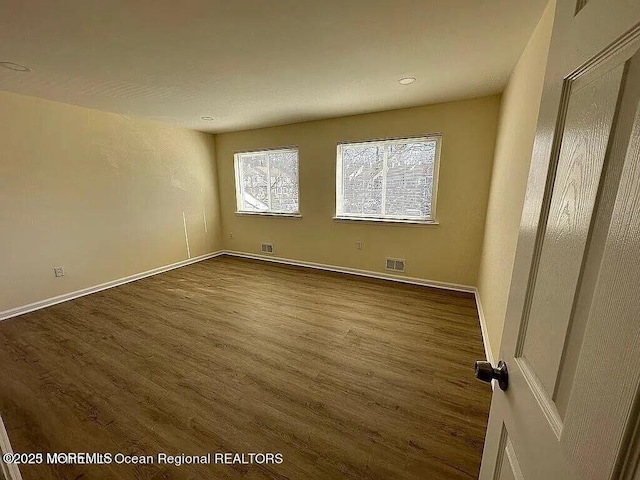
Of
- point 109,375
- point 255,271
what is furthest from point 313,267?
point 109,375

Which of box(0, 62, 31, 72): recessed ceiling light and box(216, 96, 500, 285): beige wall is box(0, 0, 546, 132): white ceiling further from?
box(216, 96, 500, 285): beige wall

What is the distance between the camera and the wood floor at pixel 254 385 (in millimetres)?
1401

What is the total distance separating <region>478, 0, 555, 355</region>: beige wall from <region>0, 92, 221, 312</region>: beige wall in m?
4.49

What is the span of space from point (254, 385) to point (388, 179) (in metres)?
2.99

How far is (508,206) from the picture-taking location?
201 centimetres

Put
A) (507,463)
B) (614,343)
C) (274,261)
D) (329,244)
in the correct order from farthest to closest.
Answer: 1. (274,261)
2. (329,244)
3. (507,463)
4. (614,343)

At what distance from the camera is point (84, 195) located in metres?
3.33

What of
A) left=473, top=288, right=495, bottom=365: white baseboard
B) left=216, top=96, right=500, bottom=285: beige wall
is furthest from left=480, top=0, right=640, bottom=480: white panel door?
left=216, top=96, right=500, bottom=285: beige wall

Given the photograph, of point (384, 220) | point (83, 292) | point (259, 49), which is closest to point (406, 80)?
point (259, 49)

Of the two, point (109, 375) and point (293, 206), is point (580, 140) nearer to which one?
point (109, 375)

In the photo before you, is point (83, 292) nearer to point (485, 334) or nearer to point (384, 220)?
point (384, 220)

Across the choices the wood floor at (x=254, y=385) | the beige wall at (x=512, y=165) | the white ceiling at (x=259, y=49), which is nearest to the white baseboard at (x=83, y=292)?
the wood floor at (x=254, y=385)

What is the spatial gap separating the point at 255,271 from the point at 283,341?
7.11 feet

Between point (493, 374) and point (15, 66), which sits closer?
point (493, 374)
